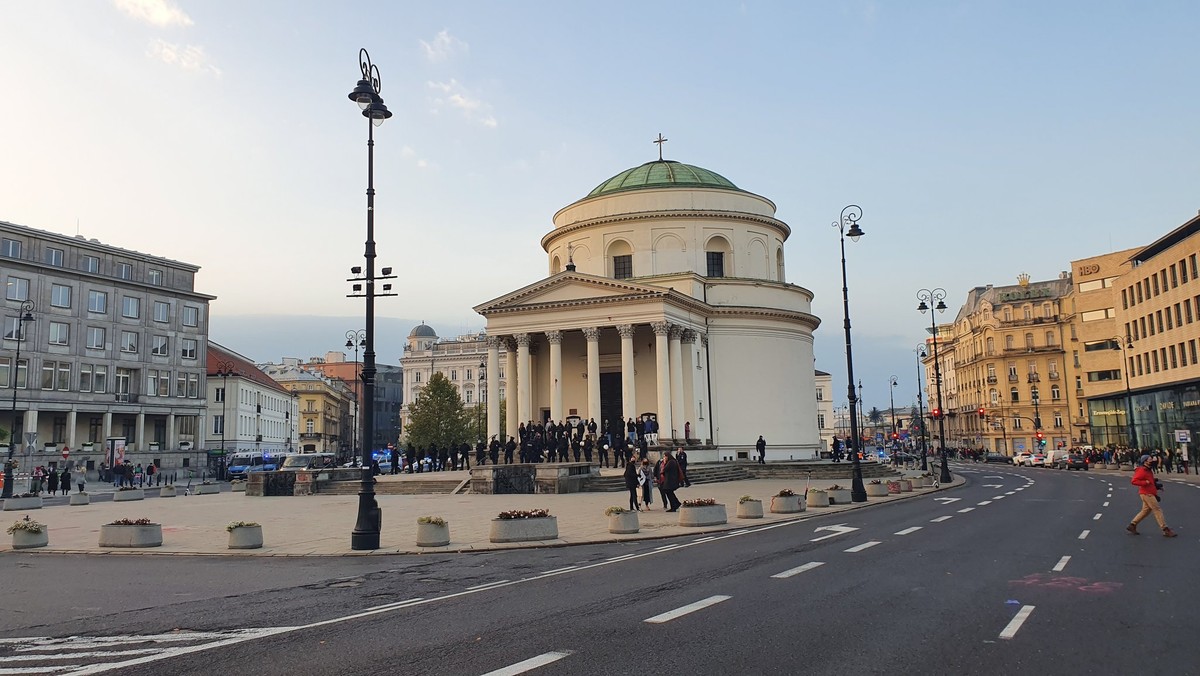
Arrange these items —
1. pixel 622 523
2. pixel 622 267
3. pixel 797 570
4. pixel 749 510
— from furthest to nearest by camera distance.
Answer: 1. pixel 622 267
2. pixel 749 510
3. pixel 622 523
4. pixel 797 570

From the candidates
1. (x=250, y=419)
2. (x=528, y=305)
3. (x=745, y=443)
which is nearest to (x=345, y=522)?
(x=528, y=305)

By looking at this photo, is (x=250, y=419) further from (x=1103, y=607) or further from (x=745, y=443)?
(x=1103, y=607)

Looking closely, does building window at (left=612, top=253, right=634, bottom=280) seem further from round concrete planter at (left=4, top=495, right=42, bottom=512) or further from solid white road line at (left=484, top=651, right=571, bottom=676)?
solid white road line at (left=484, top=651, right=571, bottom=676)

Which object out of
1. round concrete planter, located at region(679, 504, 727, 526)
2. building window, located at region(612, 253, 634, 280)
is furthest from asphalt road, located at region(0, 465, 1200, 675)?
building window, located at region(612, 253, 634, 280)

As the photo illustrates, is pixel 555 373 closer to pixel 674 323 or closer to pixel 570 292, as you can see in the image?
pixel 570 292

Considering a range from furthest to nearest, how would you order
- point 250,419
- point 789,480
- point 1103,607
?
point 250,419, point 789,480, point 1103,607

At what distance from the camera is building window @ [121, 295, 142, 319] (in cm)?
6975

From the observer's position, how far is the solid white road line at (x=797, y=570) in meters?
12.4

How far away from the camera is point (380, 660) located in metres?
7.62

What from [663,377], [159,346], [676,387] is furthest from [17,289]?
[676,387]

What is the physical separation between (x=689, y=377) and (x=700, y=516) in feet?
104

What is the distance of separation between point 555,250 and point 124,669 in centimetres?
5487

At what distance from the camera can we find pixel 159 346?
72688 mm

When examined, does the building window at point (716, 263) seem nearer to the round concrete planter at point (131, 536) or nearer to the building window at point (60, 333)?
the round concrete planter at point (131, 536)
